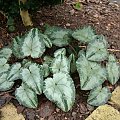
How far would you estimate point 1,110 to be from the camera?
8.56 ft

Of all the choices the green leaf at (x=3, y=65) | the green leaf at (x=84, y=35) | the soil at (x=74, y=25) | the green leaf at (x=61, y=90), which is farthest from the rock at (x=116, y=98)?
the green leaf at (x=3, y=65)

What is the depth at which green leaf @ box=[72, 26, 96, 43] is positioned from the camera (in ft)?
9.14

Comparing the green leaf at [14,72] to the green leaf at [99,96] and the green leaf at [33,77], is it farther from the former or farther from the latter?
the green leaf at [99,96]

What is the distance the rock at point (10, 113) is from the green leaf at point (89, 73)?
1.57ft

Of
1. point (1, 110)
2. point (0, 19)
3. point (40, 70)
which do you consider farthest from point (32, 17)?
point (1, 110)

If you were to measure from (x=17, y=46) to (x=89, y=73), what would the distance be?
568 millimetres

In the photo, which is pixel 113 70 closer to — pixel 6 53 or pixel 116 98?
pixel 116 98

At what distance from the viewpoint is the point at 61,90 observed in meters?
2.53

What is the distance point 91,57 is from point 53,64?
0.28 m

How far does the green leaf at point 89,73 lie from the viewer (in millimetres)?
2607

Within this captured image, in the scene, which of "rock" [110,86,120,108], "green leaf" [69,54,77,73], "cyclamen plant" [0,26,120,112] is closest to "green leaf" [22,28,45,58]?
"cyclamen plant" [0,26,120,112]

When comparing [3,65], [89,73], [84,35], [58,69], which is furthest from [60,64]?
[3,65]

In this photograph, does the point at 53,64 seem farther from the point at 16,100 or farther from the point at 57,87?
the point at 16,100

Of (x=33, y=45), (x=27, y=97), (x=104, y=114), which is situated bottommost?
(x=104, y=114)
